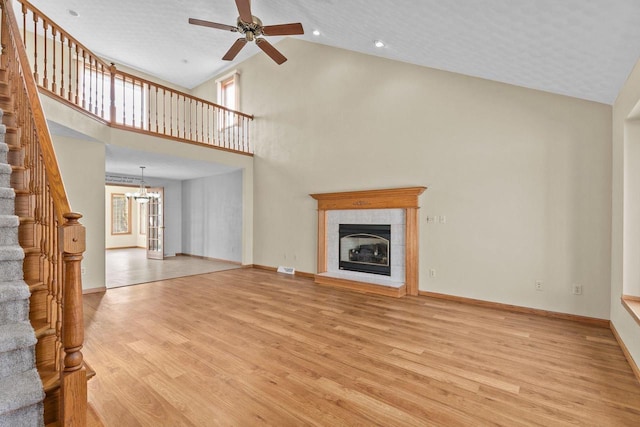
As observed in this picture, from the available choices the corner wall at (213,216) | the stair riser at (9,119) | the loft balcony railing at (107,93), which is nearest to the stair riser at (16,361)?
the stair riser at (9,119)

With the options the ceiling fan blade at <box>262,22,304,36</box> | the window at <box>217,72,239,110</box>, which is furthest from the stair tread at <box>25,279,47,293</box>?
the window at <box>217,72,239,110</box>

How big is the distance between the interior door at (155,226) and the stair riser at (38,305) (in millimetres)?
7492

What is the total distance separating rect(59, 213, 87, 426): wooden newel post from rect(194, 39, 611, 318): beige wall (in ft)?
14.2

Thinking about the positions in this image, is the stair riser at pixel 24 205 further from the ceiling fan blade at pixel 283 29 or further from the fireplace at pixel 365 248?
the fireplace at pixel 365 248

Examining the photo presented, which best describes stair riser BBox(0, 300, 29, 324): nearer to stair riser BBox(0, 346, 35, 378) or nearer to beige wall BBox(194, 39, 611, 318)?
stair riser BBox(0, 346, 35, 378)

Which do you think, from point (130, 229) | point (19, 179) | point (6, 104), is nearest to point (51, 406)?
point (19, 179)

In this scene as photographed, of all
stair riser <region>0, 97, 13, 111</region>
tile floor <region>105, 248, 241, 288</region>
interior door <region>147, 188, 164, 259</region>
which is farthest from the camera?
interior door <region>147, 188, 164, 259</region>

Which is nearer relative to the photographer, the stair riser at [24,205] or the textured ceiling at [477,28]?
the textured ceiling at [477,28]

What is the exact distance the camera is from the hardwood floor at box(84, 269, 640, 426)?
6.37 feet

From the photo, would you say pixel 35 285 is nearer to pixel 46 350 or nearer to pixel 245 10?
pixel 46 350

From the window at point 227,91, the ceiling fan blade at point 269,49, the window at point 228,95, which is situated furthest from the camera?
the window at point 227,91

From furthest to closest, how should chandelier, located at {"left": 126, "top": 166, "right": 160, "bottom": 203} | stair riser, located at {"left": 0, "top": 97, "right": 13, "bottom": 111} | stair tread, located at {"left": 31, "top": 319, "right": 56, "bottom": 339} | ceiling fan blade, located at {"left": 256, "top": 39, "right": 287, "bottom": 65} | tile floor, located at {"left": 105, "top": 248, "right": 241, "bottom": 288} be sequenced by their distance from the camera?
chandelier, located at {"left": 126, "top": 166, "right": 160, "bottom": 203}
tile floor, located at {"left": 105, "top": 248, "right": 241, "bottom": 288}
ceiling fan blade, located at {"left": 256, "top": 39, "right": 287, "bottom": 65}
stair riser, located at {"left": 0, "top": 97, "right": 13, "bottom": 111}
stair tread, located at {"left": 31, "top": 319, "right": 56, "bottom": 339}

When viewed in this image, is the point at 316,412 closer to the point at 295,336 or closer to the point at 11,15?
the point at 295,336

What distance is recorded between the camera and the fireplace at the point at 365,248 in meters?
5.34
